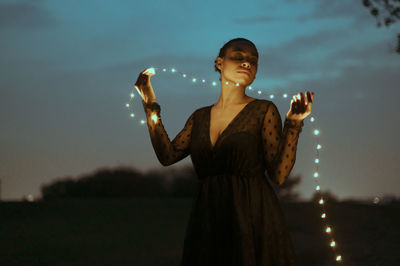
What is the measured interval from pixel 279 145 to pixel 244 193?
1.17 feet

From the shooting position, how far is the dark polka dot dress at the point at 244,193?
369 centimetres

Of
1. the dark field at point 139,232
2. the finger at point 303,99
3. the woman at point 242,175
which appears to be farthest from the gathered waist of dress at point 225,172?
the dark field at point 139,232

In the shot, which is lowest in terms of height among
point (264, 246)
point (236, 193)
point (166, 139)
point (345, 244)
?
point (345, 244)

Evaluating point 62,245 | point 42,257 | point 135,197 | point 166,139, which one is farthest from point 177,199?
point 166,139

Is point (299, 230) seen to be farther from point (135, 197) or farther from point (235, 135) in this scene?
point (235, 135)

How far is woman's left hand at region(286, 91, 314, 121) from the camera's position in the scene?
3.65m

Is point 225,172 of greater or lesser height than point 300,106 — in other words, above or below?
below

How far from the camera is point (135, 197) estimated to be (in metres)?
14.5

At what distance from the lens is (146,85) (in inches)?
168

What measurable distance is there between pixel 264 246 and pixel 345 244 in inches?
311

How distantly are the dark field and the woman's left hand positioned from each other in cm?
585

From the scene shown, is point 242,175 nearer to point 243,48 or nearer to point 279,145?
point 279,145

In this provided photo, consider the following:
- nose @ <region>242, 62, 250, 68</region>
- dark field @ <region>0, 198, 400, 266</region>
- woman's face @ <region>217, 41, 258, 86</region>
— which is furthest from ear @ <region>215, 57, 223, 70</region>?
dark field @ <region>0, 198, 400, 266</region>

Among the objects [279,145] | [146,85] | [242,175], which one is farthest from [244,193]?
[146,85]
